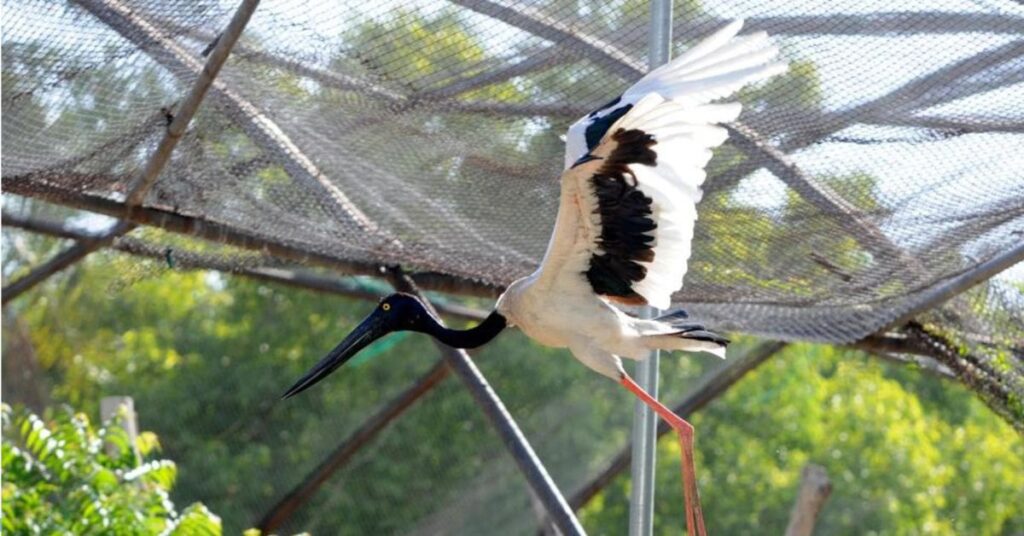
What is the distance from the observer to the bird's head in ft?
14.3

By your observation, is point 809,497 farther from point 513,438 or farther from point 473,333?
point 473,333

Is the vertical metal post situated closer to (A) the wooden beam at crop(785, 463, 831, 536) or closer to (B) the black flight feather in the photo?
(B) the black flight feather

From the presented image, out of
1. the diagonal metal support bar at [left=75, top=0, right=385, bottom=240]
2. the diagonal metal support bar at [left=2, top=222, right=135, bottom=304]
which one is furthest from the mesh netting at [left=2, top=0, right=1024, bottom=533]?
the diagonal metal support bar at [left=2, top=222, right=135, bottom=304]

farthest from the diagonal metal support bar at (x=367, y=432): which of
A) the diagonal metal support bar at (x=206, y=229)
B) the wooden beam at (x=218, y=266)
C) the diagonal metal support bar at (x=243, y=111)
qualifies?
the diagonal metal support bar at (x=243, y=111)

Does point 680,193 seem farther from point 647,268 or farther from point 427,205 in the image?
point 427,205

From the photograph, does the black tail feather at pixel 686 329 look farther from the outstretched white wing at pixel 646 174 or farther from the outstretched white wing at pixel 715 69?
the outstretched white wing at pixel 715 69

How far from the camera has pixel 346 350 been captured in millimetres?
4344

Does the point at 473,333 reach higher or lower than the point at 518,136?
lower

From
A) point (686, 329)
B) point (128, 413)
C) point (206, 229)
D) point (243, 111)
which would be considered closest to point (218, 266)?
point (206, 229)

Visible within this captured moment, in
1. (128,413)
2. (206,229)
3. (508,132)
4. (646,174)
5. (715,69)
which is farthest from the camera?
(128,413)

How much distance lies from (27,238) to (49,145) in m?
5.58

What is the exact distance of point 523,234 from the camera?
5.44m

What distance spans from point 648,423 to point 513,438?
74 cm

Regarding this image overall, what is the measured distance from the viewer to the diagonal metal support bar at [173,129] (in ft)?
14.5
